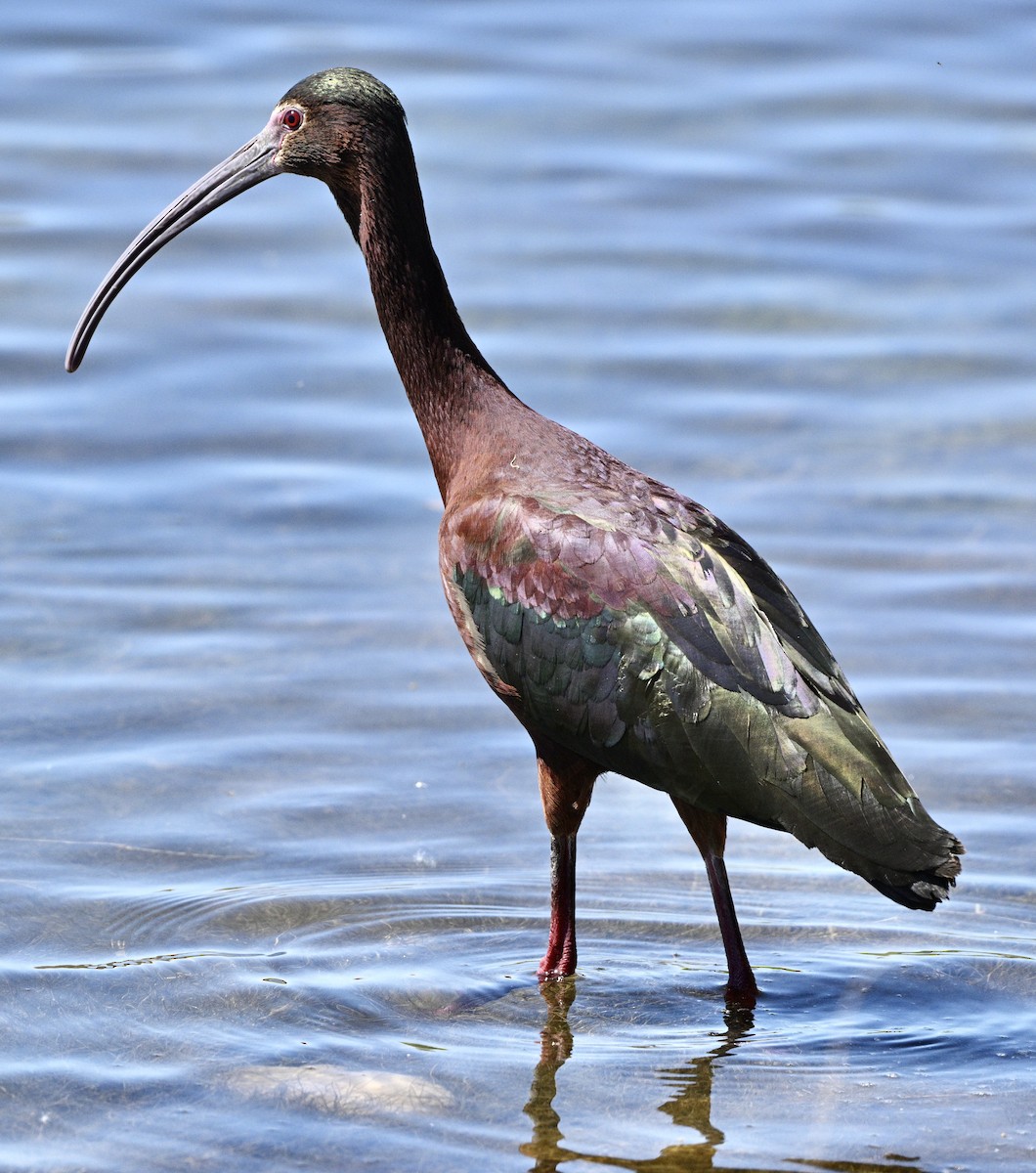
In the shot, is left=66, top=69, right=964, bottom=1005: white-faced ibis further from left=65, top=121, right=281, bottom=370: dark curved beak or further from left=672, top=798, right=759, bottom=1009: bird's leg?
left=65, top=121, right=281, bottom=370: dark curved beak

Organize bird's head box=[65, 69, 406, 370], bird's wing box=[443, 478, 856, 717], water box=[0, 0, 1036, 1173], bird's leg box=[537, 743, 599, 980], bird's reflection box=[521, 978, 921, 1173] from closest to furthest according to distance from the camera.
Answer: bird's reflection box=[521, 978, 921, 1173] → water box=[0, 0, 1036, 1173] → bird's wing box=[443, 478, 856, 717] → bird's leg box=[537, 743, 599, 980] → bird's head box=[65, 69, 406, 370]

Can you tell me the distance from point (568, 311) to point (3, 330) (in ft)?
10.3

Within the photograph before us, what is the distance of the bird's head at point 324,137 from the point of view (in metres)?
6.44

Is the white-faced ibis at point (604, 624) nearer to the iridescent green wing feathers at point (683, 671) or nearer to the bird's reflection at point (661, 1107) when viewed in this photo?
the iridescent green wing feathers at point (683, 671)

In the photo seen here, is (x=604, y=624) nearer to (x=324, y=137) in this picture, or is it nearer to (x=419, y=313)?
(x=419, y=313)

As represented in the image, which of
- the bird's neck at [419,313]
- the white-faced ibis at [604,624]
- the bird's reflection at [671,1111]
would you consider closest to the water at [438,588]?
the bird's reflection at [671,1111]

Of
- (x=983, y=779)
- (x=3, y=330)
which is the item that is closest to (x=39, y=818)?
(x=983, y=779)

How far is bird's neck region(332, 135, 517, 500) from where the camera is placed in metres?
6.45

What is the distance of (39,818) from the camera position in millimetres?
7184

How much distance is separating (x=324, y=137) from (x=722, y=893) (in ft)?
8.49

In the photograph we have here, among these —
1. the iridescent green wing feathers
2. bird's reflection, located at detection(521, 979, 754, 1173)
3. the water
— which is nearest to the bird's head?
the iridescent green wing feathers

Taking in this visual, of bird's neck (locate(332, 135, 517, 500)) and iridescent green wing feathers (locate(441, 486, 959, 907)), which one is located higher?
bird's neck (locate(332, 135, 517, 500))

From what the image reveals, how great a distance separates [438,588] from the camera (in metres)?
9.21

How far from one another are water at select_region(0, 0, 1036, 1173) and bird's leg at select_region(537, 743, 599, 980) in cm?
10
